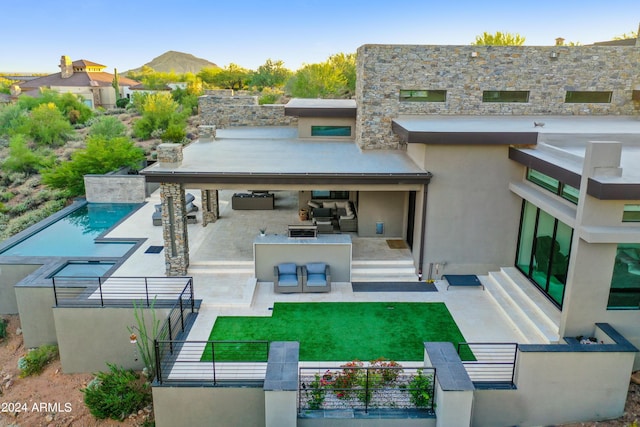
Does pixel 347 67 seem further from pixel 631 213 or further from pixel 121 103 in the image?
pixel 631 213

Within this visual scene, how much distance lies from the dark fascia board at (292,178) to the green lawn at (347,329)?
3676 mm

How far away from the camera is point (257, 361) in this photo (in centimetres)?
995

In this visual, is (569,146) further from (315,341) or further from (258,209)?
(258,209)

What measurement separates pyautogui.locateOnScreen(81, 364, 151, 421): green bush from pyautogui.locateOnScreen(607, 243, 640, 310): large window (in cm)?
1049

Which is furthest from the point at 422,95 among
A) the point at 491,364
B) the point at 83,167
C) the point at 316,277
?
the point at 83,167

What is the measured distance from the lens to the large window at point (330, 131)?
66.6 feet

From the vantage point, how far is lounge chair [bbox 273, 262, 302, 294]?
43.5 ft

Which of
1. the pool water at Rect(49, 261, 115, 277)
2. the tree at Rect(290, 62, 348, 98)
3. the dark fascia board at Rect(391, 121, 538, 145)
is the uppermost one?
the tree at Rect(290, 62, 348, 98)

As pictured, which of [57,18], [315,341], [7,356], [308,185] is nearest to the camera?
[315,341]

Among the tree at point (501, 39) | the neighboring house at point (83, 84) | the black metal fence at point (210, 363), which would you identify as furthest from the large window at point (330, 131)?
the neighboring house at point (83, 84)

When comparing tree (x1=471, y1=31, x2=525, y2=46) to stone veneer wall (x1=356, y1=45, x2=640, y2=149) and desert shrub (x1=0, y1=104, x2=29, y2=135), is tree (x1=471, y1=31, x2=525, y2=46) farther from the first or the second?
desert shrub (x1=0, y1=104, x2=29, y2=135)

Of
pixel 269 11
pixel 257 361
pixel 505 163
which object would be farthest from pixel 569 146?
pixel 269 11

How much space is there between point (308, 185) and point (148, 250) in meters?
6.54

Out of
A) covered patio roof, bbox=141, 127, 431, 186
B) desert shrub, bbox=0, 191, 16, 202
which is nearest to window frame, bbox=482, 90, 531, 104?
covered patio roof, bbox=141, 127, 431, 186
